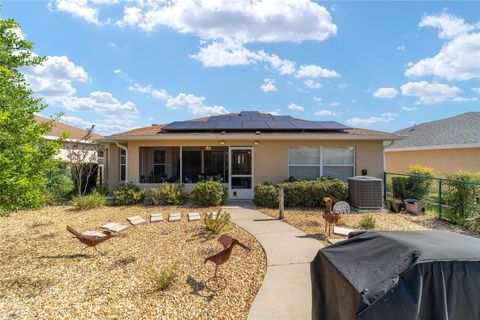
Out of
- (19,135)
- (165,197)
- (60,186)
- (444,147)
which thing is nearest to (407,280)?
(19,135)

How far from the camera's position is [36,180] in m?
4.30

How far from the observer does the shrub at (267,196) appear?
9.90 metres

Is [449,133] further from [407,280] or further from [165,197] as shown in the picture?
[407,280]

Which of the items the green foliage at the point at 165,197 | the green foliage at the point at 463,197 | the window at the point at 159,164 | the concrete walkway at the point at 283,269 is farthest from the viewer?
the window at the point at 159,164

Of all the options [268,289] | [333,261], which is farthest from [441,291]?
[268,289]

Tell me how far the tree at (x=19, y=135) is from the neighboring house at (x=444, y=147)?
13.1 metres

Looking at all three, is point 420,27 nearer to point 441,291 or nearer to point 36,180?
point 441,291

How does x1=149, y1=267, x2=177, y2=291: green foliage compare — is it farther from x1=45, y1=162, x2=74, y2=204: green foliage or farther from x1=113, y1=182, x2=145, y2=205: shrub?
x1=45, y1=162, x2=74, y2=204: green foliage

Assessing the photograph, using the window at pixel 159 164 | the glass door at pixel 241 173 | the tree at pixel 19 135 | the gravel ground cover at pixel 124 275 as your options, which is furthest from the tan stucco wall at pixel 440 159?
the tree at pixel 19 135

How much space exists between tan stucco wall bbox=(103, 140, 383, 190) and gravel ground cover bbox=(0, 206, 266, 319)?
15.0 ft

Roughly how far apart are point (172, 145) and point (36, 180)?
293 inches

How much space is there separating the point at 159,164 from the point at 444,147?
1606 cm

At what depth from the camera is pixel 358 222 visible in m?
7.98

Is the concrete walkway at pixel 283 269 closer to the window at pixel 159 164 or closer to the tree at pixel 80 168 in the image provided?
the window at pixel 159 164
